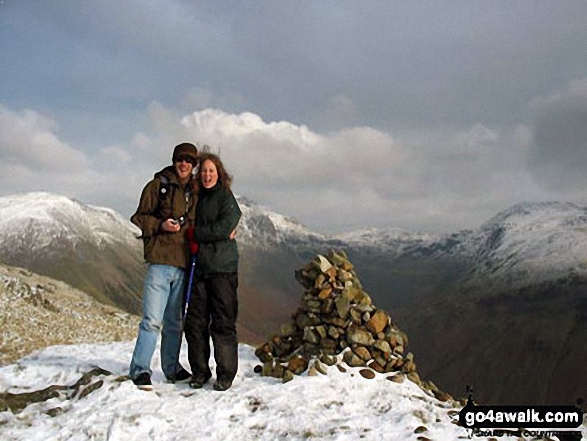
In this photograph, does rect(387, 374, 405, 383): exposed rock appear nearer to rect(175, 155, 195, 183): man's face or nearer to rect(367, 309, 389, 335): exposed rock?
rect(367, 309, 389, 335): exposed rock

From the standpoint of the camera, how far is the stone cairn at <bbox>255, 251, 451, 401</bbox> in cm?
1176

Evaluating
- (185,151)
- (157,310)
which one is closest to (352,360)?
(157,310)

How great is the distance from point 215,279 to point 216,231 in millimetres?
1154

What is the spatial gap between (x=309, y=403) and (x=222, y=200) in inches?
187

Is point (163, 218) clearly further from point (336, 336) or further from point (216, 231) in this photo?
point (336, 336)

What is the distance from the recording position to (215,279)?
1067 cm

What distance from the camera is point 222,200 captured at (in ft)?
35.0

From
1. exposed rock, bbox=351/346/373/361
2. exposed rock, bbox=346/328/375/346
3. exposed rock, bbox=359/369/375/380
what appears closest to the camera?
exposed rock, bbox=359/369/375/380

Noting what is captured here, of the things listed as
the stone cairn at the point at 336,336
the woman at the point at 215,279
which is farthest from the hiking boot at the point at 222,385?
the stone cairn at the point at 336,336

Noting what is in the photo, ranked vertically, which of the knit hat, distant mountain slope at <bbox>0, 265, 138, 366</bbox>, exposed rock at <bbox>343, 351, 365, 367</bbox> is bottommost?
distant mountain slope at <bbox>0, 265, 138, 366</bbox>

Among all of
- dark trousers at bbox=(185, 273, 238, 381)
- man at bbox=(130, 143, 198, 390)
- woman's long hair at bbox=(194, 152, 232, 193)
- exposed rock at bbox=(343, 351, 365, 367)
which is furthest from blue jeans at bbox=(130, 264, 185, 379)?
exposed rock at bbox=(343, 351, 365, 367)

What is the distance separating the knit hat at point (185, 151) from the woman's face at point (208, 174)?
0.30 m

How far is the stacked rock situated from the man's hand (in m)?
4.26

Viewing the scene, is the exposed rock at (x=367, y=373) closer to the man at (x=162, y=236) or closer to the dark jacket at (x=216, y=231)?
the dark jacket at (x=216, y=231)
